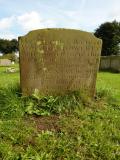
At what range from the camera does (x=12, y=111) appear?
6086 mm

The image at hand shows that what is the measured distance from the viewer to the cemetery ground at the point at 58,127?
4867mm

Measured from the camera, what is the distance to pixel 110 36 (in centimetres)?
4838

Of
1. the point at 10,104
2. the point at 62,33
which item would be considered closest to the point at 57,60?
the point at 62,33

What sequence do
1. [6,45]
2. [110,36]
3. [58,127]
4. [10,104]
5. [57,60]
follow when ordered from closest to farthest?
1. [58,127]
2. [10,104]
3. [57,60]
4. [110,36]
5. [6,45]

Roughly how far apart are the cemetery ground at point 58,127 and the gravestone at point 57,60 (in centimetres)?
27

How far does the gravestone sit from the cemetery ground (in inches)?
10.7

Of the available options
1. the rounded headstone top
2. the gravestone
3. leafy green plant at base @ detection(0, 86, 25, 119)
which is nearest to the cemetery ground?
leafy green plant at base @ detection(0, 86, 25, 119)

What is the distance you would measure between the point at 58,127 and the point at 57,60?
1790 mm

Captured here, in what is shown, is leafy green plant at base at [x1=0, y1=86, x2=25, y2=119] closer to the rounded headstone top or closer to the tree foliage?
the rounded headstone top

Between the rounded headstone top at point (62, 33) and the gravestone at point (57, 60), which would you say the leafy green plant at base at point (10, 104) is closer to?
the gravestone at point (57, 60)

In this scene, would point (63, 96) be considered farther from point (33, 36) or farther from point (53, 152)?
point (53, 152)

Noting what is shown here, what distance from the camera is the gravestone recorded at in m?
6.95

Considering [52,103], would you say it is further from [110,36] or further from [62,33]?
[110,36]

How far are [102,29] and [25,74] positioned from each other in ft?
147
